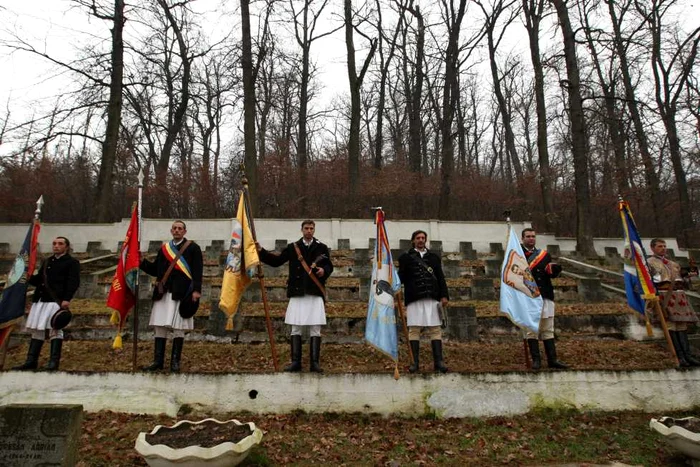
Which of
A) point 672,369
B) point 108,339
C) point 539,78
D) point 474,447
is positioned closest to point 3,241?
point 108,339

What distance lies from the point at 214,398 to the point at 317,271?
1892 mm

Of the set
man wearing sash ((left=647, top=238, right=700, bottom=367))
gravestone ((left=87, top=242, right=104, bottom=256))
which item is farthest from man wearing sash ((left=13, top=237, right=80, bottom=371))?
gravestone ((left=87, top=242, right=104, bottom=256))

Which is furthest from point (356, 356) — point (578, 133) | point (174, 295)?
point (578, 133)

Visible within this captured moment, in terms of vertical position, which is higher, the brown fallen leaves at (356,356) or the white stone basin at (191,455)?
the brown fallen leaves at (356,356)

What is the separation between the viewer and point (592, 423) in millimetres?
5125

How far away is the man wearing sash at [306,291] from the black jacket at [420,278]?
1033mm

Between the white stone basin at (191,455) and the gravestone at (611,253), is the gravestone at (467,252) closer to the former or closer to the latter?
the gravestone at (611,253)

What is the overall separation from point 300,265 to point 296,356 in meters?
1.12

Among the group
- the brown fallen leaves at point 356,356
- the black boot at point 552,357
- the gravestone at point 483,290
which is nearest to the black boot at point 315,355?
the brown fallen leaves at point 356,356

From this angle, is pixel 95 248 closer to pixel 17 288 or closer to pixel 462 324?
pixel 17 288

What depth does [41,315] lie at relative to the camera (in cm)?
577

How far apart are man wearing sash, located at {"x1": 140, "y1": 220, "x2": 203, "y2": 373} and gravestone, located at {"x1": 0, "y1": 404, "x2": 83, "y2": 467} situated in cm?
200

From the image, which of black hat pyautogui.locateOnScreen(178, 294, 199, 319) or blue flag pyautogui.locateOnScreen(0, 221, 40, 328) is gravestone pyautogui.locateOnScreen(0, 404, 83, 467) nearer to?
black hat pyautogui.locateOnScreen(178, 294, 199, 319)

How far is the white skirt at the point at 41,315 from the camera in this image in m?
5.73
